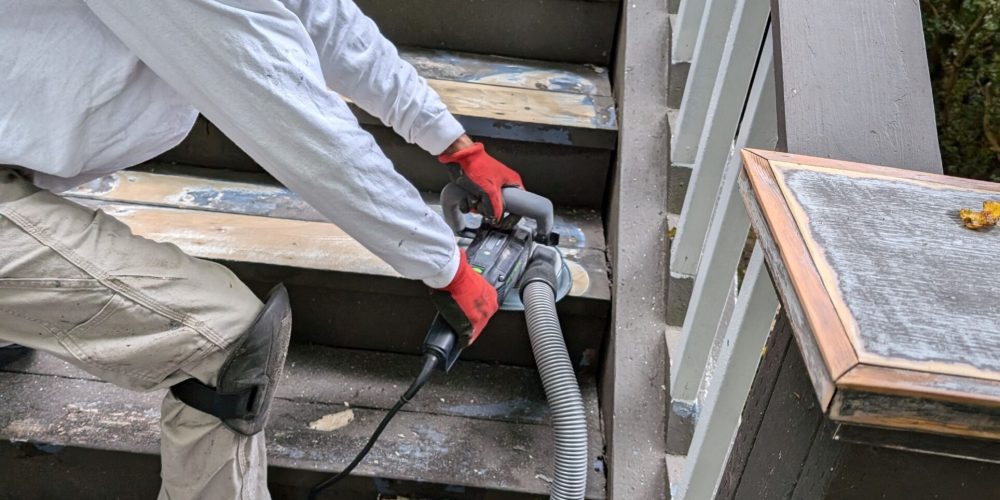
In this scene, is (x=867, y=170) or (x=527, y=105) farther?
(x=527, y=105)

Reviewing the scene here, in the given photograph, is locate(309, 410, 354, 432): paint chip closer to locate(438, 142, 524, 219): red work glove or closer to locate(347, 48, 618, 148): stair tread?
locate(438, 142, 524, 219): red work glove

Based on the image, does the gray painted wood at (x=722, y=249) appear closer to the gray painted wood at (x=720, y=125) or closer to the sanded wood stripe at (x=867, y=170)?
the gray painted wood at (x=720, y=125)

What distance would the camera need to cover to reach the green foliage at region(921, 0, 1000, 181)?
6.07 ft

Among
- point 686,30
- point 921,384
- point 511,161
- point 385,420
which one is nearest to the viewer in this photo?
point 921,384

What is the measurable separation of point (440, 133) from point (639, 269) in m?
0.42

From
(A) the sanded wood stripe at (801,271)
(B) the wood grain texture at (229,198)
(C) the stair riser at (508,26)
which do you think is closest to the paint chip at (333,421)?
(B) the wood grain texture at (229,198)

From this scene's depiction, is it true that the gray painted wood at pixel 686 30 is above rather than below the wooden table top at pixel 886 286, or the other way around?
below

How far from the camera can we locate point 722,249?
1.06 m

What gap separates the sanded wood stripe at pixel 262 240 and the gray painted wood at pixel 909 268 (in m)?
0.82

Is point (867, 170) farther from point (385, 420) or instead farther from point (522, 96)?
point (522, 96)

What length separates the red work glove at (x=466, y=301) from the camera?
4.09 ft

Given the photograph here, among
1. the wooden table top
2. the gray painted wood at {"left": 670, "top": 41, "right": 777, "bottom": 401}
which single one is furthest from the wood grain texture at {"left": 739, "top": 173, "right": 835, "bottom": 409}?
the gray painted wood at {"left": 670, "top": 41, "right": 777, "bottom": 401}

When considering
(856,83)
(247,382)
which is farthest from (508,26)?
(856,83)

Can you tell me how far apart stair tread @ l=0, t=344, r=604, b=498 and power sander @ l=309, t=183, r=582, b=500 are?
0.07m
